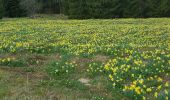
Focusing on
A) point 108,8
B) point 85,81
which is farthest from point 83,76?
point 108,8

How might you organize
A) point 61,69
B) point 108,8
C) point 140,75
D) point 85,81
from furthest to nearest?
point 108,8 < point 61,69 < point 85,81 < point 140,75

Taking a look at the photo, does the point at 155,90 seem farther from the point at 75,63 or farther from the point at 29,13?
the point at 29,13

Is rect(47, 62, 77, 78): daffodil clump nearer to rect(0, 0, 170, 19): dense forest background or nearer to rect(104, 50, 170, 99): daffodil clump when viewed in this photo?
rect(104, 50, 170, 99): daffodil clump

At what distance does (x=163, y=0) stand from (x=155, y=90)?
2659 inches

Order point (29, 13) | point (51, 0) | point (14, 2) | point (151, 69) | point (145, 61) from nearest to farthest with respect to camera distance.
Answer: point (151, 69) → point (145, 61) → point (14, 2) → point (29, 13) → point (51, 0)

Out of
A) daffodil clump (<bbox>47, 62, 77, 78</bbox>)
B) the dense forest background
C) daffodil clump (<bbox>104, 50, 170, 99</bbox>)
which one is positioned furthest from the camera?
the dense forest background

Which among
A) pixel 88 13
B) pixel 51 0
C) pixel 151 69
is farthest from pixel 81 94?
pixel 51 0

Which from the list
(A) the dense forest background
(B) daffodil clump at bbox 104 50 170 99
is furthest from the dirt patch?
(A) the dense forest background

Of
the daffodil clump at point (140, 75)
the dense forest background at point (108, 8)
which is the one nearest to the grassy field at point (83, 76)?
the daffodil clump at point (140, 75)

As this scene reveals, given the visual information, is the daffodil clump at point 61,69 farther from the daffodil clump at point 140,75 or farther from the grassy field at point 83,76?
the daffodil clump at point 140,75

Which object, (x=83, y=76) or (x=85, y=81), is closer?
(x=85, y=81)

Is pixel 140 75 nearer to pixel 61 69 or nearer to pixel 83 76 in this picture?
pixel 83 76

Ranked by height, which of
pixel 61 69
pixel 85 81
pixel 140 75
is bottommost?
pixel 85 81

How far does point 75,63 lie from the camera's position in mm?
13938
